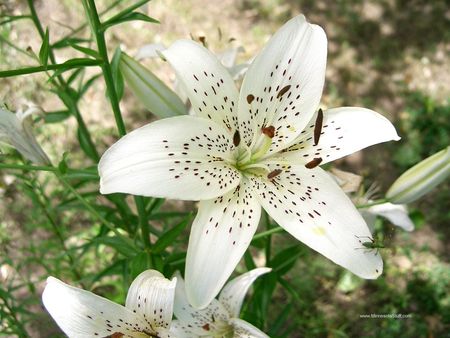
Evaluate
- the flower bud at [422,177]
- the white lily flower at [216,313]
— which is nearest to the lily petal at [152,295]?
the white lily flower at [216,313]

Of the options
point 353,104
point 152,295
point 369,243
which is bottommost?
point 353,104

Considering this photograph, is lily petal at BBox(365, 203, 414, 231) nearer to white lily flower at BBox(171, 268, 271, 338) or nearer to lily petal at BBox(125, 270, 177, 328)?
white lily flower at BBox(171, 268, 271, 338)

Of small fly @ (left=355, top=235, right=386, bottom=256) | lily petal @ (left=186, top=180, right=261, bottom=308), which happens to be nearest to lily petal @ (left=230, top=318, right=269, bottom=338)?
lily petal @ (left=186, top=180, right=261, bottom=308)

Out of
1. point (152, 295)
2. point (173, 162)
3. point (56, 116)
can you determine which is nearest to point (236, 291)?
point (152, 295)

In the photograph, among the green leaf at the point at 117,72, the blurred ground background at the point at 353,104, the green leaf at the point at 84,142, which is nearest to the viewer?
the green leaf at the point at 117,72

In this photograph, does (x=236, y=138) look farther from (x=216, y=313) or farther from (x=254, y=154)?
(x=216, y=313)

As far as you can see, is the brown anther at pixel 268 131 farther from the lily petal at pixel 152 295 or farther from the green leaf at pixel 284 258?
the green leaf at pixel 284 258
